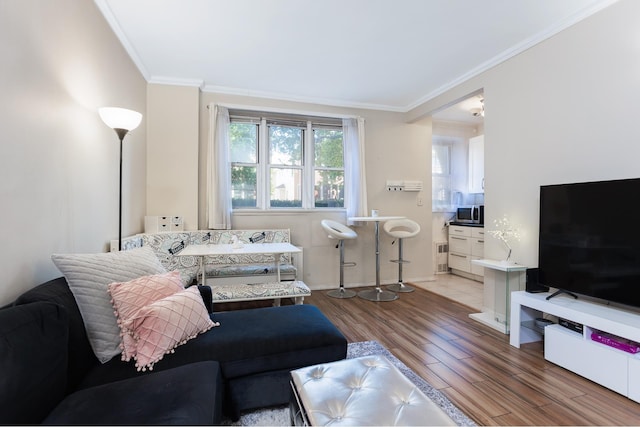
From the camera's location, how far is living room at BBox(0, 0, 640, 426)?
1481 mm

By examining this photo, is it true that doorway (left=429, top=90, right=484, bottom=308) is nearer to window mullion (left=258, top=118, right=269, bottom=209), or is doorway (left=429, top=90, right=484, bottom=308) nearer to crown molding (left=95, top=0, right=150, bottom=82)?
window mullion (left=258, top=118, right=269, bottom=209)

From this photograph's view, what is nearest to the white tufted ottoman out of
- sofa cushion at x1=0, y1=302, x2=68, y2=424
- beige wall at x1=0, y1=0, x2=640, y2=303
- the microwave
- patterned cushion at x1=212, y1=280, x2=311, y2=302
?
sofa cushion at x1=0, y1=302, x2=68, y2=424

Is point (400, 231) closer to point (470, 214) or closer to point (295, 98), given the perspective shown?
point (470, 214)

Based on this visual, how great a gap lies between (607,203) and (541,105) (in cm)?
108

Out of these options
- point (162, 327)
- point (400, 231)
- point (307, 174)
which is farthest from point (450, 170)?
point (162, 327)

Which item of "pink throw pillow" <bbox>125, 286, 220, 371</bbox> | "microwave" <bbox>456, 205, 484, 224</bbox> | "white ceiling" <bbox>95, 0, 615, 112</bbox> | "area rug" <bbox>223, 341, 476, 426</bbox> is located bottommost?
"area rug" <bbox>223, 341, 476, 426</bbox>

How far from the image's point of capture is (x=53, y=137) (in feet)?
5.58

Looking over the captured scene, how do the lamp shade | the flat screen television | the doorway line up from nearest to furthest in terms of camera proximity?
the flat screen television, the lamp shade, the doorway

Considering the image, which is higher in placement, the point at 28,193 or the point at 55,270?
the point at 28,193

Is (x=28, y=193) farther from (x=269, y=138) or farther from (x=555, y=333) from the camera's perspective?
(x=555, y=333)

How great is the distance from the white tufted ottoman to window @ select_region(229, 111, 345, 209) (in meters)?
2.91

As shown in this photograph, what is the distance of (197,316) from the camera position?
160cm

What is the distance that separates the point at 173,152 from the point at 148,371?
9.29 feet

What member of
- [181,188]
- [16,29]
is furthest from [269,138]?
[16,29]
